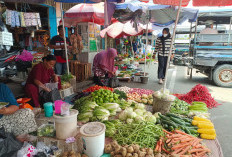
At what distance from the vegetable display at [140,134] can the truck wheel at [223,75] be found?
18.0 ft

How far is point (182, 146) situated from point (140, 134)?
0.63 meters

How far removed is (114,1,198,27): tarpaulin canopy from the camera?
514 cm

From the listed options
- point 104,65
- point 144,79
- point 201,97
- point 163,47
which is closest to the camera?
point 201,97

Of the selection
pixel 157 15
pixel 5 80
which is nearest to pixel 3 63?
pixel 5 80

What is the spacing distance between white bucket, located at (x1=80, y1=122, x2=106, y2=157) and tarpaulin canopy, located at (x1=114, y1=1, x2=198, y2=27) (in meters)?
4.12

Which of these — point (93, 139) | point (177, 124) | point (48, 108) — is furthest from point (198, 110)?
point (48, 108)

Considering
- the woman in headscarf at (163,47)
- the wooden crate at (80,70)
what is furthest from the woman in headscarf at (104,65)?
the woman in headscarf at (163,47)

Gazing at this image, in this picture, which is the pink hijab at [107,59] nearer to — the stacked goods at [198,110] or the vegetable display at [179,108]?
the vegetable display at [179,108]

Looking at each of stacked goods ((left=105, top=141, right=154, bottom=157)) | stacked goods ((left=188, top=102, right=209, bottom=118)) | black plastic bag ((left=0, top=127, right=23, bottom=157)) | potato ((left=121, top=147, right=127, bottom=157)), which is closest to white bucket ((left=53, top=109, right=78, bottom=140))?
black plastic bag ((left=0, top=127, right=23, bottom=157))

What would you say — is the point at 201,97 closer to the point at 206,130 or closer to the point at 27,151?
the point at 206,130

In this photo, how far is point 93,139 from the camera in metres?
1.99

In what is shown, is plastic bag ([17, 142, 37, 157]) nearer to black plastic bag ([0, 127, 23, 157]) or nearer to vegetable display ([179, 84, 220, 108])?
black plastic bag ([0, 127, 23, 157])

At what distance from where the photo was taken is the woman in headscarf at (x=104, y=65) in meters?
5.88

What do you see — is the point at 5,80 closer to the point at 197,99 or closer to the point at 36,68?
the point at 36,68
